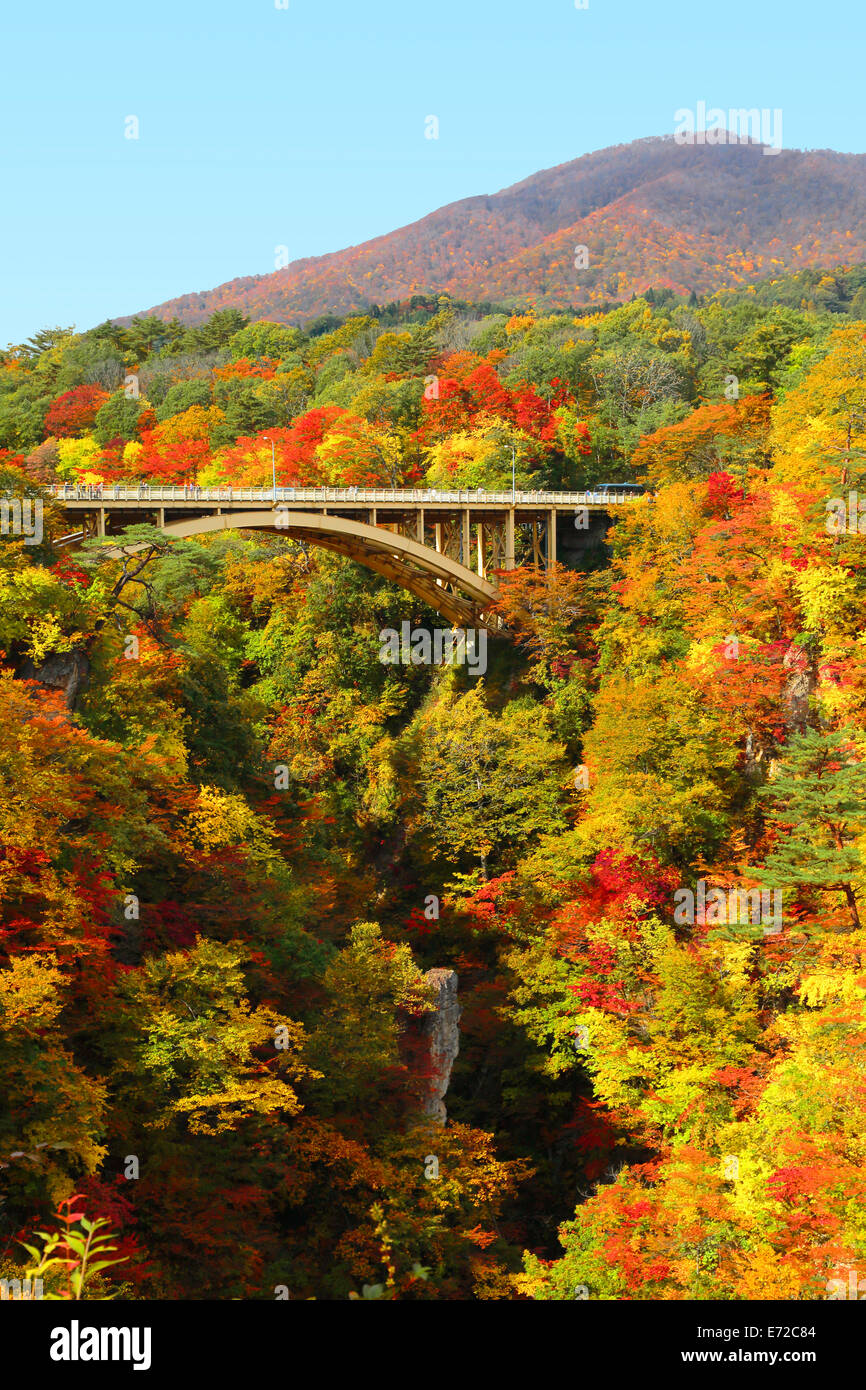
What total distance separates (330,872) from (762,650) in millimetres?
10889

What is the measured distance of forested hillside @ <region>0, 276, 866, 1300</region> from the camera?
51.2 feet

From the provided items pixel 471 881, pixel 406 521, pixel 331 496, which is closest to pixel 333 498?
pixel 331 496

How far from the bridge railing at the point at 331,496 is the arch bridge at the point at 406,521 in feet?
0.09

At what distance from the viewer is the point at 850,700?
24547 millimetres

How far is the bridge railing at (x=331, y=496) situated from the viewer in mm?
30422

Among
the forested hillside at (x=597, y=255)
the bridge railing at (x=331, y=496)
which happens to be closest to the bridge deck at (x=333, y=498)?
the bridge railing at (x=331, y=496)

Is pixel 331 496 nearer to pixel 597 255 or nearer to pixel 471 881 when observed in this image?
pixel 471 881

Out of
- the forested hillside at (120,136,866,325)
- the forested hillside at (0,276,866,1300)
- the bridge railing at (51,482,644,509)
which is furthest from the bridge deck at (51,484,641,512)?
the forested hillside at (120,136,866,325)

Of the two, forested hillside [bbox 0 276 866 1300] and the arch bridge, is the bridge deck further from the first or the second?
forested hillside [bbox 0 276 866 1300]

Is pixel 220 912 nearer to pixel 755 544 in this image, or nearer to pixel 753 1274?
pixel 753 1274

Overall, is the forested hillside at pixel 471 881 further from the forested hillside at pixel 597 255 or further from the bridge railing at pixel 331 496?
the forested hillside at pixel 597 255

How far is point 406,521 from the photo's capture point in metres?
35.8

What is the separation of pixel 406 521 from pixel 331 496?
311cm

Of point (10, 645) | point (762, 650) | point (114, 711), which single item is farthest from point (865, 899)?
point (10, 645)
